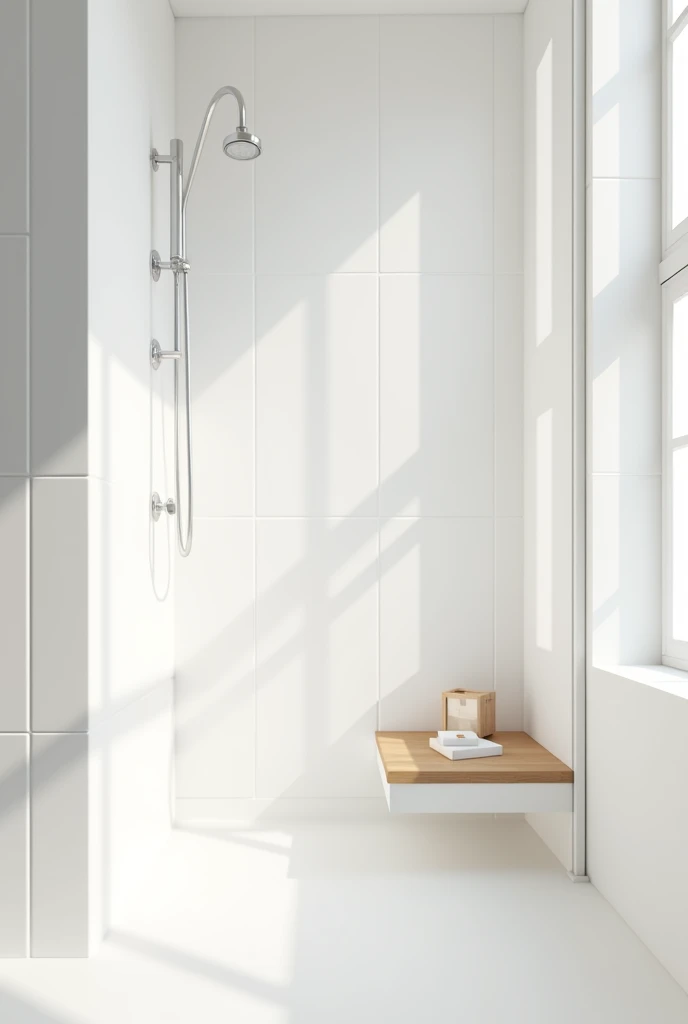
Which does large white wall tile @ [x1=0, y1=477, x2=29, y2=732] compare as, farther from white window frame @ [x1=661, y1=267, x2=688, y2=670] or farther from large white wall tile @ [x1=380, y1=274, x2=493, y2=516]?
white window frame @ [x1=661, y1=267, x2=688, y2=670]

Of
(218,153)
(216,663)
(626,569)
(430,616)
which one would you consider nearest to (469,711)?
(430,616)

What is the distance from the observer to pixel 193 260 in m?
2.69

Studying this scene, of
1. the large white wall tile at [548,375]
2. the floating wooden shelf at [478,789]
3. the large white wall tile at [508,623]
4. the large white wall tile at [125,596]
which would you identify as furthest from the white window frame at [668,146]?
the large white wall tile at [125,596]

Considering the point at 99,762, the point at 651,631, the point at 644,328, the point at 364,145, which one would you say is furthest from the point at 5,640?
the point at 364,145

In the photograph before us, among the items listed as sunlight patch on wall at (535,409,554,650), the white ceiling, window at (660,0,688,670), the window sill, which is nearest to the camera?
the window sill

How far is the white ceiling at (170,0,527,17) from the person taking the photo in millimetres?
2625

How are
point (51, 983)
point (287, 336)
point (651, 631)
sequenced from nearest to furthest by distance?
point (51, 983) → point (651, 631) → point (287, 336)

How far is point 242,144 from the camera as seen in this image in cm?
213

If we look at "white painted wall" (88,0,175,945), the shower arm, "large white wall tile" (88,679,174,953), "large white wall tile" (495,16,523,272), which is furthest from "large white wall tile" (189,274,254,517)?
"large white wall tile" (495,16,523,272)

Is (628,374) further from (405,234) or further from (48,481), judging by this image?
(48,481)

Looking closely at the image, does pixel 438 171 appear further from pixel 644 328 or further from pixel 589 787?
pixel 589 787

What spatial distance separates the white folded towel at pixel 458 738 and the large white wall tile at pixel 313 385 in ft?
2.43

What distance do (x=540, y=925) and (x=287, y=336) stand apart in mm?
1733

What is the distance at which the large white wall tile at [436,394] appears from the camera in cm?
268
